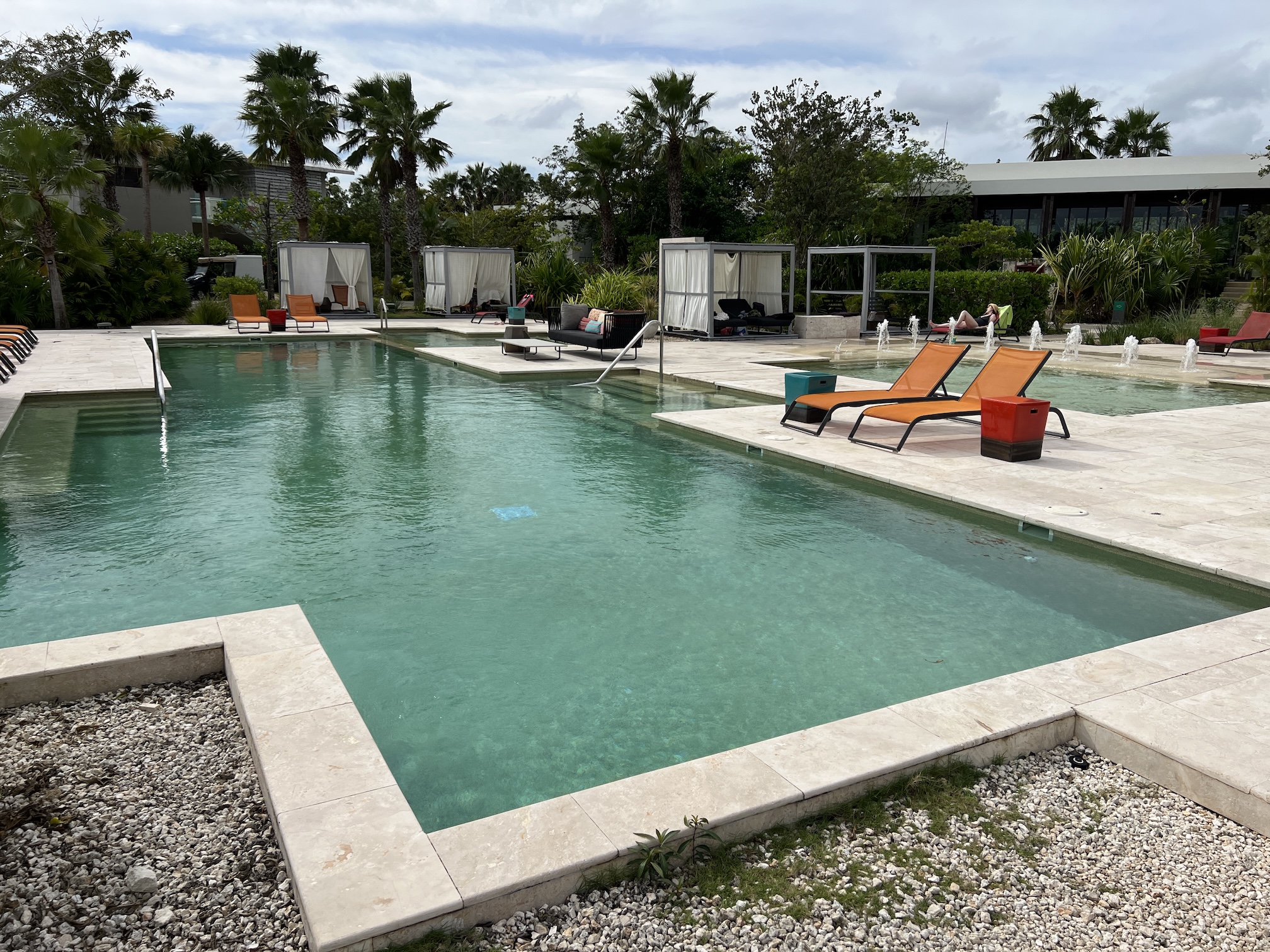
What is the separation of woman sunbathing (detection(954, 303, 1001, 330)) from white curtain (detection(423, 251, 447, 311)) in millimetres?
14335

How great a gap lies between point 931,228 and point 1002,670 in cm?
3237

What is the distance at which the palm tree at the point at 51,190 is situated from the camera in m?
19.5

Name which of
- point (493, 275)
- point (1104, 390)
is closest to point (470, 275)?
point (493, 275)

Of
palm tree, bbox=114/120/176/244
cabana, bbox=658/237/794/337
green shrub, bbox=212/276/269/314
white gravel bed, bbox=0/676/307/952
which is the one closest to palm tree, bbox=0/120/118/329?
green shrub, bbox=212/276/269/314

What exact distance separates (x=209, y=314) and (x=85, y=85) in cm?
1143

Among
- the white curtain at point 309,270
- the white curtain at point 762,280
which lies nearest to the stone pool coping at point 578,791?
the white curtain at point 762,280

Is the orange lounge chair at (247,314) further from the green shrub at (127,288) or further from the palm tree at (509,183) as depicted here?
the palm tree at (509,183)

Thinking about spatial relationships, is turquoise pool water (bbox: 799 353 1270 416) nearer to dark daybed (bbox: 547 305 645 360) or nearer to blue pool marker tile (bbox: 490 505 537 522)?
dark daybed (bbox: 547 305 645 360)

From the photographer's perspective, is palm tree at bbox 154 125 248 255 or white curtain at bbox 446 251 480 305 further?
palm tree at bbox 154 125 248 255

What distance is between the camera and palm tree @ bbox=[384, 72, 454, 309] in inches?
1235

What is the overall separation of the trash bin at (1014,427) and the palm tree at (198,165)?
38877mm

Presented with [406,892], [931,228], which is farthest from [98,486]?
[931,228]

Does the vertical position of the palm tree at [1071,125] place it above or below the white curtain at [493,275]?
above

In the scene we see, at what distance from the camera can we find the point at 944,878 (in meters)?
2.54
